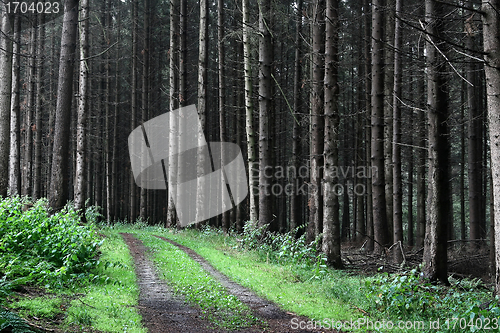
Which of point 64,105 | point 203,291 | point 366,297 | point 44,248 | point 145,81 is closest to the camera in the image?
point 366,297

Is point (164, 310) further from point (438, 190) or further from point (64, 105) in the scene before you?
point (64, 105)

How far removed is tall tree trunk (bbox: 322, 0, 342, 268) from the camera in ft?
34.2

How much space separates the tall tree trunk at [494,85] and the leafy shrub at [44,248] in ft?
23.4

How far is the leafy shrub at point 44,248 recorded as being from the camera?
23.2ft

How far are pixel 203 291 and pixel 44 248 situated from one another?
3438 millimetres

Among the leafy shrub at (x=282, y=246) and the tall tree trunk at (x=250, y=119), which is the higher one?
the tall tree trunk at (x=250, y=119)

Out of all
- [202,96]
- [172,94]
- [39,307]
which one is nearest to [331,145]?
[39,307]

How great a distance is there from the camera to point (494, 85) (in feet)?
20.2

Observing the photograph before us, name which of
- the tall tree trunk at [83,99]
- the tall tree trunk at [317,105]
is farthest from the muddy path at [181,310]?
the tall tree trunk at [83,99]

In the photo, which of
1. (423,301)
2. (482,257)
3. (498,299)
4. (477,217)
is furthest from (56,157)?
(477,217)

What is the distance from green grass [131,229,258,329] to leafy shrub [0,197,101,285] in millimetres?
1817

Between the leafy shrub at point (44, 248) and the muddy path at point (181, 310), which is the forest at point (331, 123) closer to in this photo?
the leafy shrub at point (44, 248)

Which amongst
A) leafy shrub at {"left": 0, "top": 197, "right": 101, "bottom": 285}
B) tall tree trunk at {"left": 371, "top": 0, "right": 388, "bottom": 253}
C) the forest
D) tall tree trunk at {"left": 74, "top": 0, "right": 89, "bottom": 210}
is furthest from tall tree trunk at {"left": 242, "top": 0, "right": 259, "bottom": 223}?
leafy shrub at {"left": 0, "top": 197, "right": 101, "bottom": 285}

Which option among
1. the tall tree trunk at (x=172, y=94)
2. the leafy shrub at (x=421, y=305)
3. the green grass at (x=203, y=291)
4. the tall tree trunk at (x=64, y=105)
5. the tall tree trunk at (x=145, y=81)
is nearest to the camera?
the leafy shrub at (x=421, y=305)
